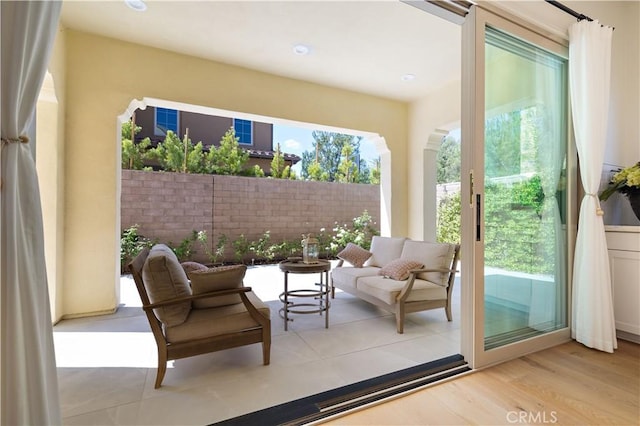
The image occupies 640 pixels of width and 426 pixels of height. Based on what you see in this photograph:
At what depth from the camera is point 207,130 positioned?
8867 mm

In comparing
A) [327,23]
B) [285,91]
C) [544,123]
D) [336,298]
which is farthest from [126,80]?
[544,123]

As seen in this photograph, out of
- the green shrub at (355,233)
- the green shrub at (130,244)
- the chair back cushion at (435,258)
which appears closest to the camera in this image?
the chair back cushion at (435,258)

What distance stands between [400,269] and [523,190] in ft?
4.36

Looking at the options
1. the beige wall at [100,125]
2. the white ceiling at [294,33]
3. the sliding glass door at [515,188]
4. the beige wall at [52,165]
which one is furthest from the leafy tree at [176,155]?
the sliding glass door at [515,188]

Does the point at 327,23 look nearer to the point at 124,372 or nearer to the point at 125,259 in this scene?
the point at 124,372

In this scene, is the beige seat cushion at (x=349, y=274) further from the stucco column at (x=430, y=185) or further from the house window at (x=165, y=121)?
the house window at (x=165, y=121)

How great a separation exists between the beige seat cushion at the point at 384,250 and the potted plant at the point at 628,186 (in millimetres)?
1915

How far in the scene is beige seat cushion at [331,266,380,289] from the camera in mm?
3436

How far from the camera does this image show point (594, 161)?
94.4 inches

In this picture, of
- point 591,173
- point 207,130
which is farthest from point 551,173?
point 207,130

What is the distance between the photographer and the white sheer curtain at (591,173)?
7.66ft

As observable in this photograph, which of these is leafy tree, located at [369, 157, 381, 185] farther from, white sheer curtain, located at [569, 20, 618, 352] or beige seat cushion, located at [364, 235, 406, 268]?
white sheer curtain, located at [569, 20, 618, 352]

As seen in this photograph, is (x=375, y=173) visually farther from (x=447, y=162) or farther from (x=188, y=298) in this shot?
(x=188, y=298)

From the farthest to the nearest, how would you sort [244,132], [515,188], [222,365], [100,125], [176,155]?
1. [244,132]
2. [176,155]
3. [100,125]
4. [515,188]
5. [222,365]
